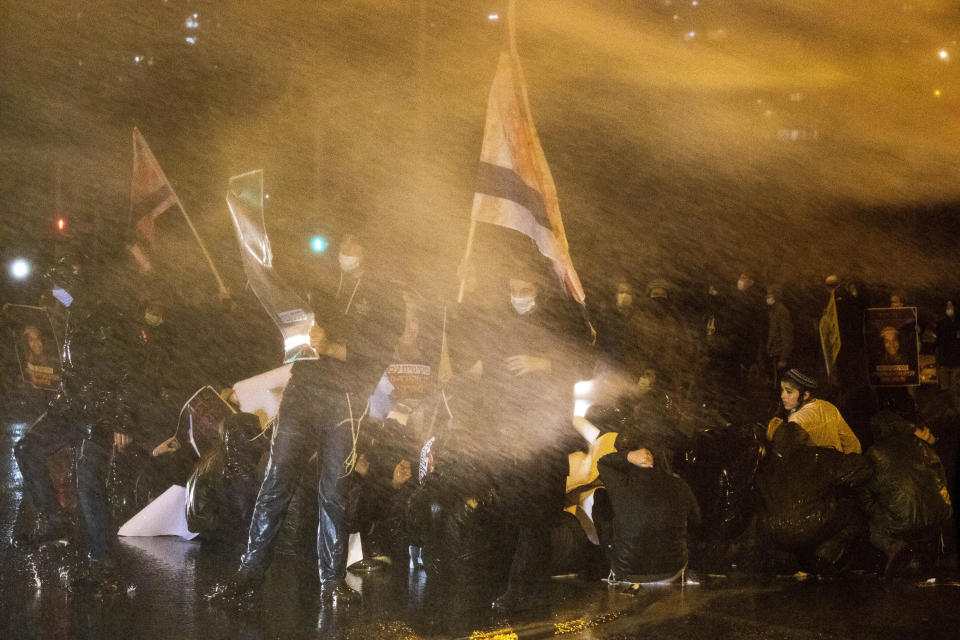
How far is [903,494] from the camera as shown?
547cm

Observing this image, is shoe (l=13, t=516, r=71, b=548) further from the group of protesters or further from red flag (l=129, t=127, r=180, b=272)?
red flag (l=129, t=127, r=180, b=272)

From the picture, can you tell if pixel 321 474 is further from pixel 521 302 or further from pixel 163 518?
pixel 163 518

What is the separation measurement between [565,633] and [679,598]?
40.7 inches

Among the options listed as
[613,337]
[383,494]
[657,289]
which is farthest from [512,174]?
[657,289]

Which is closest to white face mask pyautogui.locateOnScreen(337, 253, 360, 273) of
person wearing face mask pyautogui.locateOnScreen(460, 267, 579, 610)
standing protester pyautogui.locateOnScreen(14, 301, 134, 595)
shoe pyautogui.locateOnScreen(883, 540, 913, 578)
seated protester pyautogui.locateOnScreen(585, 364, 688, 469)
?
person wearing face mask pyautogui.locateOnScreen(460, 267, 579, 610)

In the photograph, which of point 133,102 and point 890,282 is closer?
point 890,282

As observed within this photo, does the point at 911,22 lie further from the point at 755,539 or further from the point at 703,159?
the point at 755,539

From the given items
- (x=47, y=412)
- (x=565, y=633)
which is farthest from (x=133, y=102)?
(x=565, y=633)

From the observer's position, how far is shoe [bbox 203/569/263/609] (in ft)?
14.9

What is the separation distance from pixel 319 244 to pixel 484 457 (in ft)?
5.53

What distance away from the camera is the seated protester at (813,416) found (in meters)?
5.68

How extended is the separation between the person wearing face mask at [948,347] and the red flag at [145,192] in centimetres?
832

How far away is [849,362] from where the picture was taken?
955 cm

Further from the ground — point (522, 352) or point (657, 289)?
point (657, 289)
